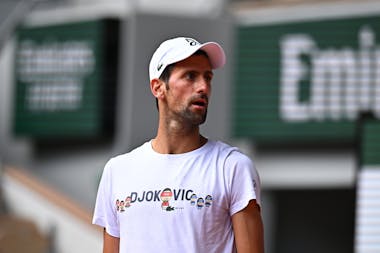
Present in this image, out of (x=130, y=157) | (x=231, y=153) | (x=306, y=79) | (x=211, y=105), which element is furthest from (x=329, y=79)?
(x=231, y=153)

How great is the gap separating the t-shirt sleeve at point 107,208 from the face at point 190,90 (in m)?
0.40

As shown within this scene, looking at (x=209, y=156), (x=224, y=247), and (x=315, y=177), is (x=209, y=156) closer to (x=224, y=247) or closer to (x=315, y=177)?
(x=224, y=247)

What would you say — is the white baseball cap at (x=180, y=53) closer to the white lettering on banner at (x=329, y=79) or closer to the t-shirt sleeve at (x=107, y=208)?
the t-shirt sleeve at (x=107, y=208)

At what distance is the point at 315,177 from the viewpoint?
1317 centimetres

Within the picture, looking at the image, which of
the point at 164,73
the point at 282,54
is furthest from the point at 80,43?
the point at 164,73

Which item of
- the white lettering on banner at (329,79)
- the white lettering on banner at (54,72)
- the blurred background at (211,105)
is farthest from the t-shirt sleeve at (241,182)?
the white lettering on banner at (54,72)

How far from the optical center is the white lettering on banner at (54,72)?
14742 mm

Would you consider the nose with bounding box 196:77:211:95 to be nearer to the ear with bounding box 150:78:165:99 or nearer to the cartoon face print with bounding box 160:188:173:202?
the ear with bounding box 150:78:165:99

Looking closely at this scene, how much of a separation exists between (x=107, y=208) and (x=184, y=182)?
40 cm

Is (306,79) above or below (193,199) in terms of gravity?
above

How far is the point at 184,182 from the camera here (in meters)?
4.40

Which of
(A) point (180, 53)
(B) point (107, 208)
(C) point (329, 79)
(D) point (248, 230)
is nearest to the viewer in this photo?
(D) point (248, 230)

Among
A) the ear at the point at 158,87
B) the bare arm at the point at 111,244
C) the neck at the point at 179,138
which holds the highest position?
the ear at the point at 158,87

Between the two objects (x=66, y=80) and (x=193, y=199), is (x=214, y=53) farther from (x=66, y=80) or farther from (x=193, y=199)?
(x=66, y=80)
